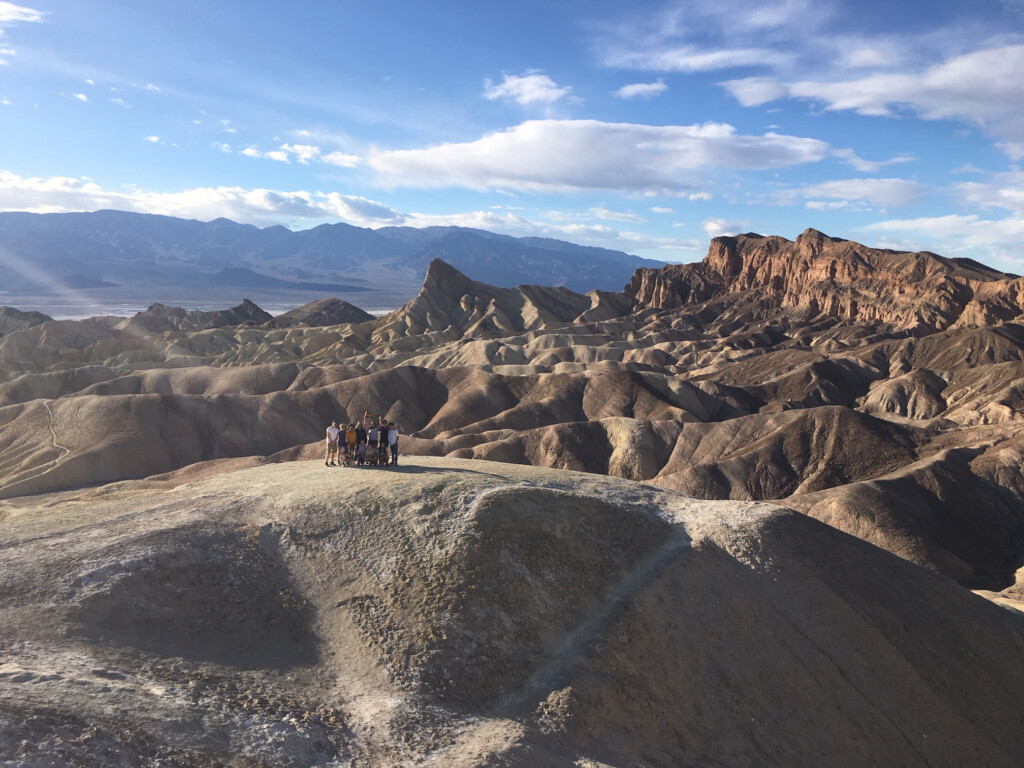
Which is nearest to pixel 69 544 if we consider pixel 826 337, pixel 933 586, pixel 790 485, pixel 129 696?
pixel 129 696

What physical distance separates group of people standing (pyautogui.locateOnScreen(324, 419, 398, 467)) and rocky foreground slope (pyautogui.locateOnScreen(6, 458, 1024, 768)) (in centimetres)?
120

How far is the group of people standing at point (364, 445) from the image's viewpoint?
81.3 ft

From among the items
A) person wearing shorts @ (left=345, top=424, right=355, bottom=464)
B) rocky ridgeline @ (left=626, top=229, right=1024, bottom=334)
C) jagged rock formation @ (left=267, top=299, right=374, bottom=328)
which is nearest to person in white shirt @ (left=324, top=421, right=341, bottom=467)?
person wearing shorts @ (left=345, top=424, right=355, bottom=464)

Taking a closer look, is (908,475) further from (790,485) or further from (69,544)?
(69,544)

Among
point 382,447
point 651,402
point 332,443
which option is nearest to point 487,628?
point 382,447

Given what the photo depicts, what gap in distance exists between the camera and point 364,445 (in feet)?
82.8

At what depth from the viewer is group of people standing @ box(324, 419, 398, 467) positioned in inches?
976

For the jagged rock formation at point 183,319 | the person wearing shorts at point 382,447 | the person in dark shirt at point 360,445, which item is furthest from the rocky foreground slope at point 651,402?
the person wearing shorts at point 382,447

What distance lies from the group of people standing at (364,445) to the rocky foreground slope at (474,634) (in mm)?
1202

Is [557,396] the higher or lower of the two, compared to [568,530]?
lower

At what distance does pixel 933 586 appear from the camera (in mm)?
24844

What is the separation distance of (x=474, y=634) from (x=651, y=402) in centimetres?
6308

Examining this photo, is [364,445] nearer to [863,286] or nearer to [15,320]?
[15,320]

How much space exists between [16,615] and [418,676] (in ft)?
28.5
